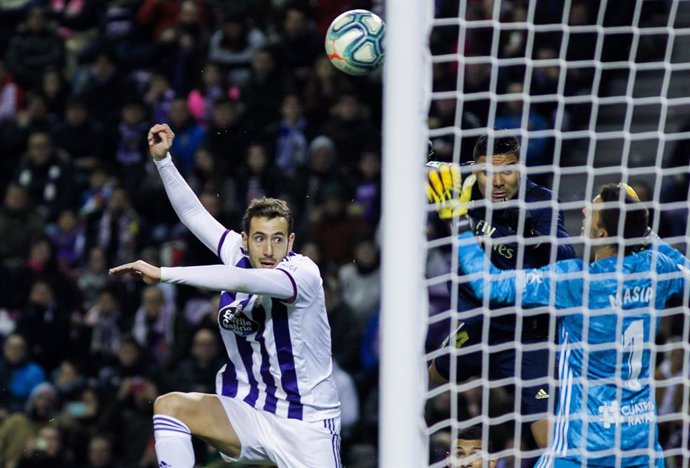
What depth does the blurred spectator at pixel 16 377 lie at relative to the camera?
11680 millimetres

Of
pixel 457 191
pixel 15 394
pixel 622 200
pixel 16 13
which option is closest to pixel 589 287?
pixel 622 200

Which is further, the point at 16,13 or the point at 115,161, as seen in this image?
the point at 16,13

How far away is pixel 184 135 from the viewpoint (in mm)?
12344

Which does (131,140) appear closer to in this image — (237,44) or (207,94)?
(207,94)

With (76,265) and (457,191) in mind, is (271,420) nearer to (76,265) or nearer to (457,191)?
(457,191)

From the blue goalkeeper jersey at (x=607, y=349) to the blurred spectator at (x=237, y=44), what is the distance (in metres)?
7.00

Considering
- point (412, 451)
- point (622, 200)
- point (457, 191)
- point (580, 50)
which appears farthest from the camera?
point (580, 50)

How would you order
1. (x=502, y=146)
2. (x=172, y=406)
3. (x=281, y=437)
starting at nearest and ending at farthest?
(x=172, y=406)
(x=281, y=437)
(x=502, y=146)

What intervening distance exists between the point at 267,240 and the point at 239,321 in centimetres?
41

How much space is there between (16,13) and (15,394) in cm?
458

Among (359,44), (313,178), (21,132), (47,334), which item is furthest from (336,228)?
(359,44)

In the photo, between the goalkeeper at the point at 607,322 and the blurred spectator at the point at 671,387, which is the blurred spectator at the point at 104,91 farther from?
the goalkeeper at the point at 607,322

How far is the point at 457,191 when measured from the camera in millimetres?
5555

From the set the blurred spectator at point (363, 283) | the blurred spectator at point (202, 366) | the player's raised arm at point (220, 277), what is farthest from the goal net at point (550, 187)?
the blurred spectator at point (202, 366)
